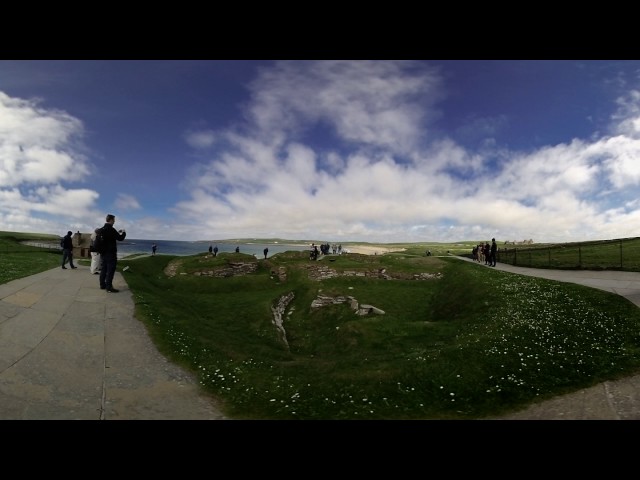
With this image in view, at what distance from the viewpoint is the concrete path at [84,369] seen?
7426mm

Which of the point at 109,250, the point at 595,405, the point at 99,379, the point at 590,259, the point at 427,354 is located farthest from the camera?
the point at 590,259

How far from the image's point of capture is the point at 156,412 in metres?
7.61

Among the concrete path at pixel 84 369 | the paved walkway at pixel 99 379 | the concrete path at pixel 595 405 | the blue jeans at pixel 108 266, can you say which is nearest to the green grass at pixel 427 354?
the concrete path at pixel 595 405

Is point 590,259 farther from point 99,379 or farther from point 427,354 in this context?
point 99,379

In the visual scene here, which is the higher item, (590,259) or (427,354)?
(590,259)

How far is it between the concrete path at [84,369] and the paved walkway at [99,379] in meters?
0.02

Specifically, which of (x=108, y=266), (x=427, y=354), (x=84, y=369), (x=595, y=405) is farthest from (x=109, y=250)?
(x=595, y=405)

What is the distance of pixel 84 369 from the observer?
927 cm

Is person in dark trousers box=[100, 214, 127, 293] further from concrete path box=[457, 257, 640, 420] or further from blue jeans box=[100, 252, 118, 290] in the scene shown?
concrete path box=[457, 257, 640, 420]

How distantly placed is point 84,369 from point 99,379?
89 cm

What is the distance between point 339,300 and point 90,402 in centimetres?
2483

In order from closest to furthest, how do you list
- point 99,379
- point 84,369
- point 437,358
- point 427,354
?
point 99,379, point 84,369, point 437,358, point 427,354
